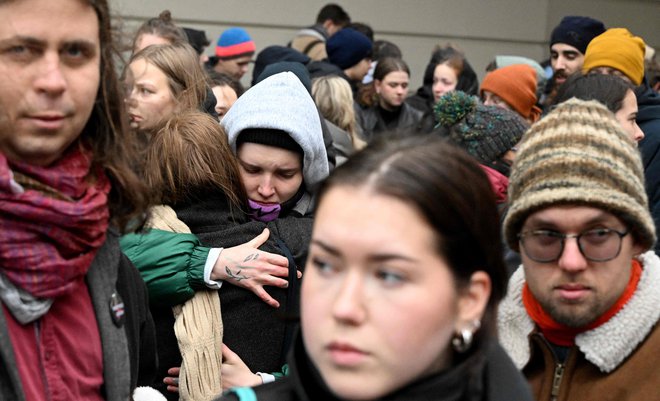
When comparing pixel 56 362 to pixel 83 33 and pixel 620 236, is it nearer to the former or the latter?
pixel 83 33

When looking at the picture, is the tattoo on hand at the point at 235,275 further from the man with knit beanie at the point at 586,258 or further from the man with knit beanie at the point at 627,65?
the man with knit beanie at the point at 627,65

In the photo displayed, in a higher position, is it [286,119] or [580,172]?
[580,172]

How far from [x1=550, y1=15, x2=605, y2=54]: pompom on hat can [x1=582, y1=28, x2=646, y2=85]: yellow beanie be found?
1.24m

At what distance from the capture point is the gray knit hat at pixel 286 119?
3.43 metres

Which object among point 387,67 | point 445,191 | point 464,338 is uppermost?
point 445,191

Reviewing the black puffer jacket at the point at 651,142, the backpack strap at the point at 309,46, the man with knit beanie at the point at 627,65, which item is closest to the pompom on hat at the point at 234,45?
the backpack strap at the point at 309,46

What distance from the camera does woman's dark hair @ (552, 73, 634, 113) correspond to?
4.16m

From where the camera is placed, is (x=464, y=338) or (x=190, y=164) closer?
(x=464, y=338)

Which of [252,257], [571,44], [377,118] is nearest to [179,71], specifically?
[252,257]

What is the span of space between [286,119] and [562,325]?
1.32 meters

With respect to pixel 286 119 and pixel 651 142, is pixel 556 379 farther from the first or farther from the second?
pixel 651 142

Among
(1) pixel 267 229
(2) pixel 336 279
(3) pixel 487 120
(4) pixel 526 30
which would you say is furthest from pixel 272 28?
(2) pixel 336 279

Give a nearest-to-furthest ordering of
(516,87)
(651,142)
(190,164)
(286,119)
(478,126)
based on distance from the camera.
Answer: (190,164) → (286,119) → (478,126) → (651,142) → (516,87)

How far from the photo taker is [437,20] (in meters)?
13.9
